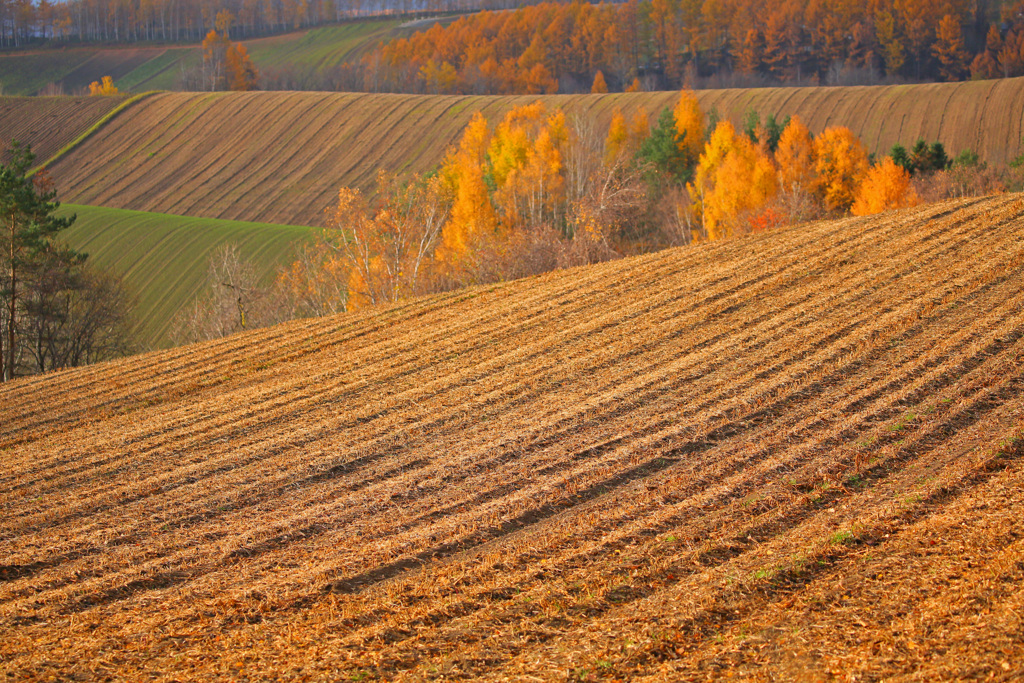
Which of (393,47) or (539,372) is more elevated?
(393,47)

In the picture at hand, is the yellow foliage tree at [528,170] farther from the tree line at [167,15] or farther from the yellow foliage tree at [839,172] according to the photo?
the tree line at [167,15]

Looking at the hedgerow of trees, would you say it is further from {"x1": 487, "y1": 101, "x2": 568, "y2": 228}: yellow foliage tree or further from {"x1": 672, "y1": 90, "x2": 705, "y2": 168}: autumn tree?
{"x1": 672, "y1": 90, "x2": 705, "y2": 168}: autumn tree

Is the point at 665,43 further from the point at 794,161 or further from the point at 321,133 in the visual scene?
the point at 794,161

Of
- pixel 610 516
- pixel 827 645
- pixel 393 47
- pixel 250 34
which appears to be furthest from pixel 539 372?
pixel 250 34

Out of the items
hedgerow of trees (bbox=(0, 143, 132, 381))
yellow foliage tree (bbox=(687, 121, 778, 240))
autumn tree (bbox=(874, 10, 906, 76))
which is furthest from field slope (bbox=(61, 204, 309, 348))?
autumn tree (bbox=(874, 10, 906, 76))

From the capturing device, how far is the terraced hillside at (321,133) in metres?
69.9

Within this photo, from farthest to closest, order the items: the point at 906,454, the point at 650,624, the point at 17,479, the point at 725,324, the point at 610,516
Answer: the point at 725,324, the point at 17,479, the point at 906,454, the point at 610,516, the point at 650,624

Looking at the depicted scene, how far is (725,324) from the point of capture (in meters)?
19.2

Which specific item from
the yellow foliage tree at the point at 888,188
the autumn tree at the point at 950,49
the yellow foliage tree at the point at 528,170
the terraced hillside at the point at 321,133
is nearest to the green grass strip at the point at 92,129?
the terraced hillside at the point at 321,133

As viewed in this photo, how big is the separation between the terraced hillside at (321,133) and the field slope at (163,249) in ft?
14.8

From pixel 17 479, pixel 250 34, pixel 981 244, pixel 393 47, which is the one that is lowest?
pixel 17 479

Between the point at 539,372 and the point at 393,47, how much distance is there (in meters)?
132

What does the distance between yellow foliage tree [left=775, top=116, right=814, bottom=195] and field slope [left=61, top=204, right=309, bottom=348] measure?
112 ft

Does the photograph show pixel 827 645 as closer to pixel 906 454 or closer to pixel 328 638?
pixel 328 638
